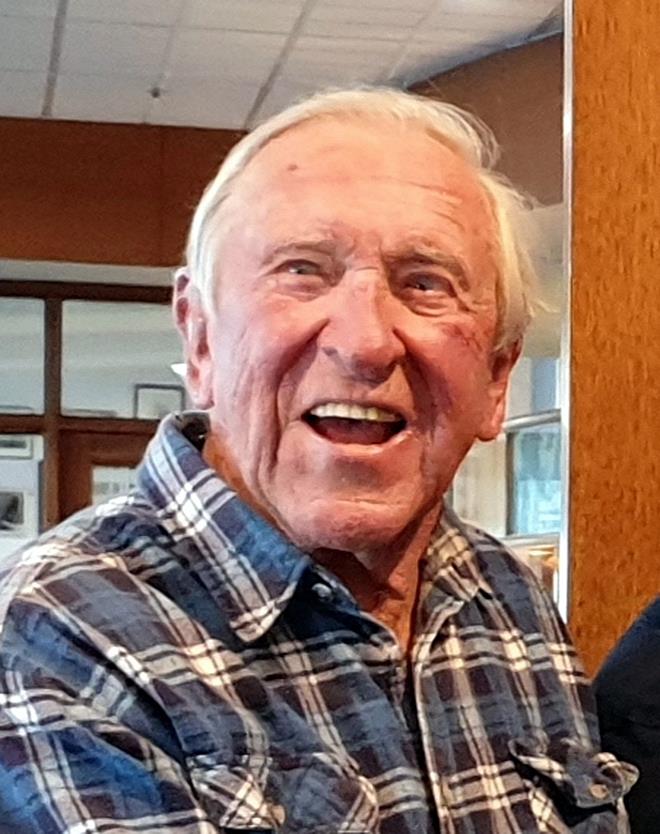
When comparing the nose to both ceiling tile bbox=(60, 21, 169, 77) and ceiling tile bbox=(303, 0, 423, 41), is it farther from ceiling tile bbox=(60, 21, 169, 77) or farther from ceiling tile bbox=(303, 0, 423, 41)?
ceiling tile bbox=(60, 21, 169, 77)

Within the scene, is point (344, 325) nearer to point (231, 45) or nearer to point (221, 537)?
point (221, 537)

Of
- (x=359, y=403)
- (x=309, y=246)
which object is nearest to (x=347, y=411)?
(x=359, y=403)

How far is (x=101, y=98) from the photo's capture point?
13.6 feet

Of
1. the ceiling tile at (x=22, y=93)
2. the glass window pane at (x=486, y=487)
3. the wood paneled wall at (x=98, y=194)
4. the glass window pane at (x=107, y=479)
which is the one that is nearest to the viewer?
the glass window pane at (x=486, y=487)

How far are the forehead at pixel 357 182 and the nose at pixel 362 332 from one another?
4 centimetres

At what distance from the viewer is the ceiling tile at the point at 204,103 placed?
3959mm

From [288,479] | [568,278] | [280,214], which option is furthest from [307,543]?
[568,278]

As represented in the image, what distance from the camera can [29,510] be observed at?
5051 mm

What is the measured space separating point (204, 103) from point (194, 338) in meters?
3.21

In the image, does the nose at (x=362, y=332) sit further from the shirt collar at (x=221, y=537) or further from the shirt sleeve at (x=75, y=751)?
the shirt sleeve at (x=75, y=751)

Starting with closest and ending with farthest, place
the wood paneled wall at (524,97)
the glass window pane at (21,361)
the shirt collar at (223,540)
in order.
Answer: the shirt collar at (223,540) → the wood paneled wall at (524,97) → the glass window pane at (21,361)

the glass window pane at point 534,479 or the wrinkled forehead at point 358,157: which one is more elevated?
the wrinkled forehead at point 358,157

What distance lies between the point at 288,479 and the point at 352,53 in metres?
2.94

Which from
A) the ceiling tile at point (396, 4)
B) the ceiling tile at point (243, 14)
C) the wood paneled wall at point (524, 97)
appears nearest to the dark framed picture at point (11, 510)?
the ceiling tile at point (243, 14)
